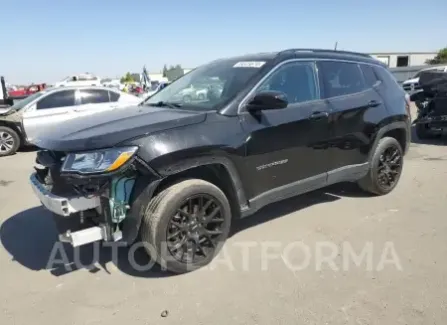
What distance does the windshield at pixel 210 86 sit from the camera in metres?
3.86

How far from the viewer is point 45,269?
3.65m

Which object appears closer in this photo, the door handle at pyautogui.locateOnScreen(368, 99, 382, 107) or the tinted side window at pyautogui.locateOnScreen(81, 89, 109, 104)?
the door handle at pyautogui.locateOnScreen(368, 99, 382, 107)

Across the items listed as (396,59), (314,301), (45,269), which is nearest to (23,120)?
(45,269)

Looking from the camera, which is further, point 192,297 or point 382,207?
point 382,207

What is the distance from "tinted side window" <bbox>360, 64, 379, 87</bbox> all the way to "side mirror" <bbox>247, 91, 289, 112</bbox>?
6.14 feet

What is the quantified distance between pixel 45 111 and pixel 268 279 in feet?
27.9

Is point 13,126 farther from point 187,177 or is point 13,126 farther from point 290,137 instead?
point 290,137

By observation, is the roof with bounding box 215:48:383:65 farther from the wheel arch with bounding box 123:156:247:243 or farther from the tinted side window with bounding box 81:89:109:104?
the tinted side window with bounding box 81:89:109:104

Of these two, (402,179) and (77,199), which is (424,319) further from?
(402,179)

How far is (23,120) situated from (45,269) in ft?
23.8

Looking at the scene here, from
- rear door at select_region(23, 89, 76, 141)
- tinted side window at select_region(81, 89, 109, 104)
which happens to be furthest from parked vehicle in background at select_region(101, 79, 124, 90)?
rear door at select_region(23, 89, 76, 141)

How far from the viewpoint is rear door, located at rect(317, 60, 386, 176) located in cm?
448

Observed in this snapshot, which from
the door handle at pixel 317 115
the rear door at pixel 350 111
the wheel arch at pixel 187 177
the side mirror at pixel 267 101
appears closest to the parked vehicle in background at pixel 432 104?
the rear door at pixel 350 111

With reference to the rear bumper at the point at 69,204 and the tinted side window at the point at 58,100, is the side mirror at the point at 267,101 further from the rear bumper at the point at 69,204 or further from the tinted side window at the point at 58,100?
the tinted side window at the point at 58,100
